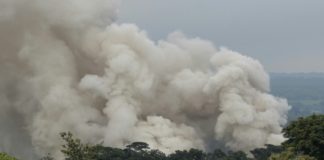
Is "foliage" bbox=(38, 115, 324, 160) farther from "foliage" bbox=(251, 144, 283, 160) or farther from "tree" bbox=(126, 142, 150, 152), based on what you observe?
"tree" bbox=(126, 142, 150, 152)

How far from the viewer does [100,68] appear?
84.4 m

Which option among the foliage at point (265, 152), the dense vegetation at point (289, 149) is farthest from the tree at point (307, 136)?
the foliage at point (265, 152)

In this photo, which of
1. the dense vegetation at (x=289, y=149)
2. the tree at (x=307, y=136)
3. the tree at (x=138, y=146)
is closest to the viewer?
the dense vegetation at (x=289, y=149)

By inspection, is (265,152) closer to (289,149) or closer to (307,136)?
(307,136)

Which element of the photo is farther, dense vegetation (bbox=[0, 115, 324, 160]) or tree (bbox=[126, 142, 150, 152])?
tree (bbox=[126, 142, 150, 152])

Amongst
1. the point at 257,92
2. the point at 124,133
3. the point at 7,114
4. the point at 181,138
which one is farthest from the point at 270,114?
the point at 7,114

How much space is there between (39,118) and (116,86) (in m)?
11.7

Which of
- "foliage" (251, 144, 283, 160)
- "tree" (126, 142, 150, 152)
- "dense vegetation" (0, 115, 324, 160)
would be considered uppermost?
"tree" (126, 142, 150, 152)

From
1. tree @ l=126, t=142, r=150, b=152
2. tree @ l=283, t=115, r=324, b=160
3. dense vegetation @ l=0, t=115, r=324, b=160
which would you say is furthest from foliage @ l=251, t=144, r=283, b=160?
tree @ l=283, t=115, r=324, b=160

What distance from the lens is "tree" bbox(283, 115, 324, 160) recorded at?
44750mm

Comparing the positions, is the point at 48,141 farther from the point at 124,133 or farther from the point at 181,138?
the point at 181,138

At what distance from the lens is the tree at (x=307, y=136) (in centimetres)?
4475

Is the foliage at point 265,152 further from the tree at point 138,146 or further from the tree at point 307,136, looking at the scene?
the tree at point 307,136

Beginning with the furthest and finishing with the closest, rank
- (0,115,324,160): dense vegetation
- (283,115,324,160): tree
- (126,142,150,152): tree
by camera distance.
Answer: (126,142,150,152): tree
(283,115,324,160): tree
(0,115,324,160): dense vegetation
